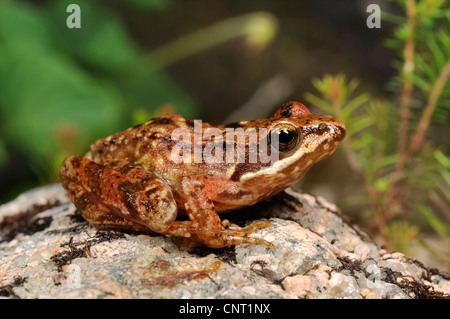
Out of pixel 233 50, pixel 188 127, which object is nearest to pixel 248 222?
pixel 188 127

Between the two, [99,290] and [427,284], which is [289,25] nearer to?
[427,284]

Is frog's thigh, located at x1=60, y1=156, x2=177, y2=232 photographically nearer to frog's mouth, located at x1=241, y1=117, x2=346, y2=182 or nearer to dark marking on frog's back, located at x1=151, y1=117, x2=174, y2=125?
dark marking on frog's back, located at x1=151, y1=117, x2=174, y2=125

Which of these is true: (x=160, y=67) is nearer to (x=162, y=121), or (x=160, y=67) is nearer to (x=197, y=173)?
(x=162, y=121)

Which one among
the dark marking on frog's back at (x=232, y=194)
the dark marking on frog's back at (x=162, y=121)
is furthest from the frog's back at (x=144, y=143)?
the dark marking on frog's back at (x=232, y=194)

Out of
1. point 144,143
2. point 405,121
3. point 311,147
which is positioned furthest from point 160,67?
point 311,147

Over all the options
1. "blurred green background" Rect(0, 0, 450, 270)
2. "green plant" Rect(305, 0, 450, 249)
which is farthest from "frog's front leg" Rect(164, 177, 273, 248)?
"green plant" Rect(305, 0, 450, 249)
